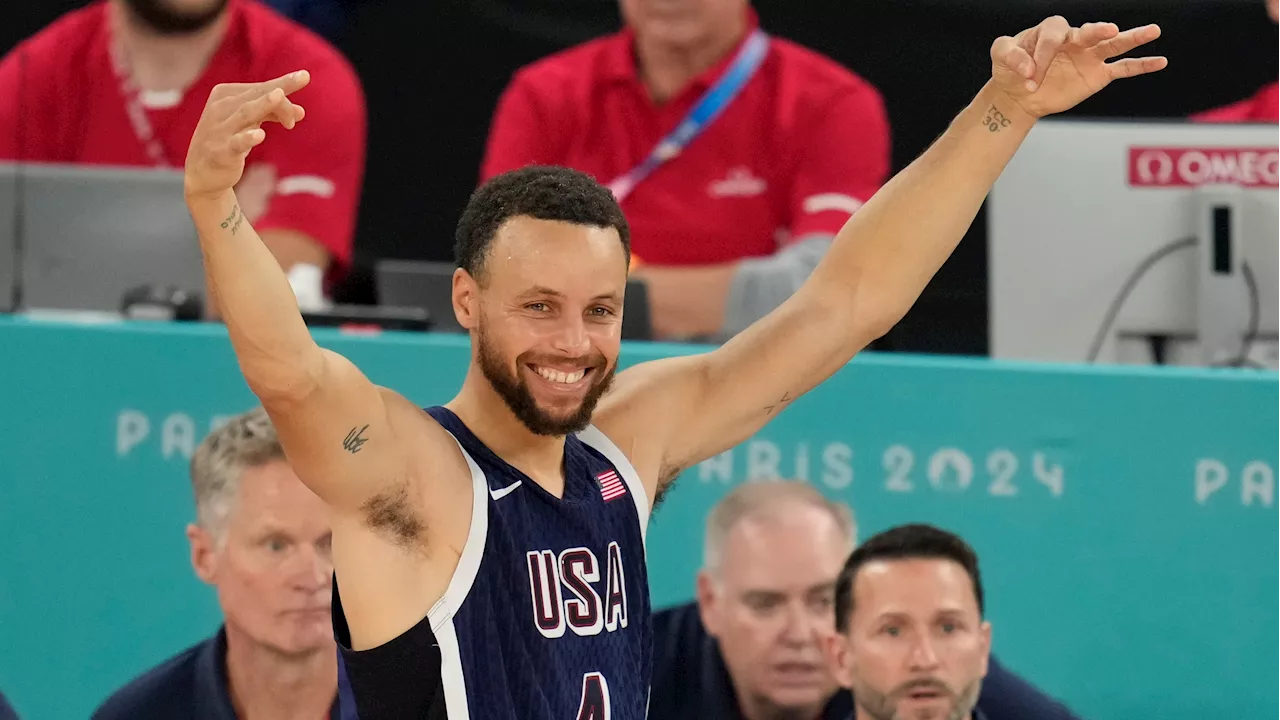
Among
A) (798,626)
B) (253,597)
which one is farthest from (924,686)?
(253,597)

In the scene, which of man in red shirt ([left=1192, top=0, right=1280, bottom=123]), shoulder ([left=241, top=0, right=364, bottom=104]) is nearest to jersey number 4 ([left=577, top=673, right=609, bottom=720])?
shoulder ([left=241, top=0, right=364, bottom=104])

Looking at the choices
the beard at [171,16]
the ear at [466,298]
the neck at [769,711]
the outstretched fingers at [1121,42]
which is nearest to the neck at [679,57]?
the beard at [171,16]

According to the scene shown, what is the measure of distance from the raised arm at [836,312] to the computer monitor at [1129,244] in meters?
1.41

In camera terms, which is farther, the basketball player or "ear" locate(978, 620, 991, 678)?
"ear" locate(978, 620, 991, 678)

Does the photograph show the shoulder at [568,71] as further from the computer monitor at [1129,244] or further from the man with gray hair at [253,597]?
the man with gray hair at [253,597]

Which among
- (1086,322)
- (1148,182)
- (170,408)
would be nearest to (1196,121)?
(1148,182)

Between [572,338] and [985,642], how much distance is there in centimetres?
164

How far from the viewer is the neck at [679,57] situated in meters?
5.55

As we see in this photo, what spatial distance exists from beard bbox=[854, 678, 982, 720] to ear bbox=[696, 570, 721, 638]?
0.37 metres

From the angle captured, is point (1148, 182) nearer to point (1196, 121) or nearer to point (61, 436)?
point (1196, 121)

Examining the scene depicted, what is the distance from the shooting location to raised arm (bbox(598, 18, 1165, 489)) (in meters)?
3.01

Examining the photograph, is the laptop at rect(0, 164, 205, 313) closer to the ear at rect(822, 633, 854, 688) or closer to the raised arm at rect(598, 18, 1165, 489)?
the ear at rect(822, 633, 854, 688)

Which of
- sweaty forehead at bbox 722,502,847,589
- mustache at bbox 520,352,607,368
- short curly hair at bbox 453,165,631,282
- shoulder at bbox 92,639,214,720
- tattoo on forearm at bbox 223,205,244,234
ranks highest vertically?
short curly hair at bbox 453,165,631,282

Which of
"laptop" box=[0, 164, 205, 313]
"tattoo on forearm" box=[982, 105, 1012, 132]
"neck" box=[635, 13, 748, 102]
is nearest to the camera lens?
"tattoo on forearm" box=[982, 105, 1012, 132]
